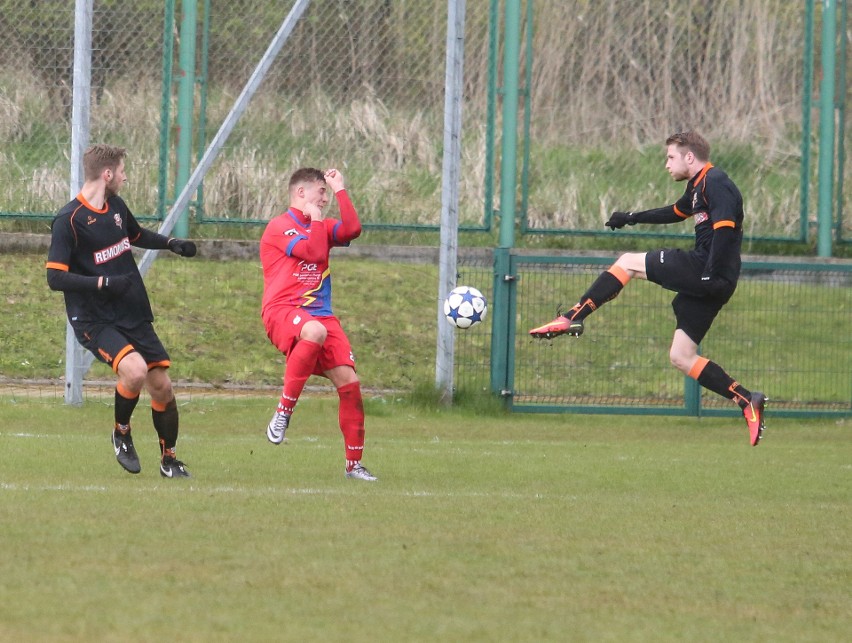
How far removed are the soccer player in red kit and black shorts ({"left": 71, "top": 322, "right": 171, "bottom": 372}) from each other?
0.77m

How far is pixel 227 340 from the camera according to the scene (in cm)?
1554

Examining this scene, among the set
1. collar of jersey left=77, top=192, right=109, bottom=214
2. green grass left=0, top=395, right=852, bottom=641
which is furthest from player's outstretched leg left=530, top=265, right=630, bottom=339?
collar of jersey left=77, top=192, right=109, bottom=214

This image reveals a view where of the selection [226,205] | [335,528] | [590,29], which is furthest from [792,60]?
[335,528]

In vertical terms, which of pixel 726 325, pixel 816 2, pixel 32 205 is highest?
pixel 816 2

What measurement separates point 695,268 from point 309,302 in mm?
2618

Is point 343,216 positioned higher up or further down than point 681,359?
higher up

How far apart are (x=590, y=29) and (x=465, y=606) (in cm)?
1573

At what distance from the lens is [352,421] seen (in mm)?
8945

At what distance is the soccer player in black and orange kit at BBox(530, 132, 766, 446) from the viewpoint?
373 inches

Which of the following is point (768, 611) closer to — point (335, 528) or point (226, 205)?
point (335, 528)

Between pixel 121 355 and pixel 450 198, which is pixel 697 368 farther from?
pixel 450 198

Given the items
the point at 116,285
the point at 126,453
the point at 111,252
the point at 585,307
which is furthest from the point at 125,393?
the point at 585,307

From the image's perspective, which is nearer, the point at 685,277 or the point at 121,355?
the point at 121,355

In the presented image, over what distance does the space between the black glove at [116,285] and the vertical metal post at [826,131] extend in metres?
12.3
